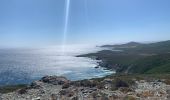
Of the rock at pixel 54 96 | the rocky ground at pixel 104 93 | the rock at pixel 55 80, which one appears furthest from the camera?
the rock at pixel 55 80

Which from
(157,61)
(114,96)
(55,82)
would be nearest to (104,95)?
(114,96)

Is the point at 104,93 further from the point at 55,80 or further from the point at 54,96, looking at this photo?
the point at 55,80

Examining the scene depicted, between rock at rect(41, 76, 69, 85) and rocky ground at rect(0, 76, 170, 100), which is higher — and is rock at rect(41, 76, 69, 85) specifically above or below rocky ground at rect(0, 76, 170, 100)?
below

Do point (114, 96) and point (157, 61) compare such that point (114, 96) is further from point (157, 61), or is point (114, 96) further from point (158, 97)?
point (157, 61)

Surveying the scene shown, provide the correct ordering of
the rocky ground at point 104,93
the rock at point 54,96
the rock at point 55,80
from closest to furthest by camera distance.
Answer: the rocky ground at point 104,93 → the rock at point 54,96 → the rock at point 55,80

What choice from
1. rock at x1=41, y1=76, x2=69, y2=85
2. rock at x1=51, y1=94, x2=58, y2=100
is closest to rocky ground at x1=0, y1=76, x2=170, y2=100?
rock at x1=51, y1=94, x2=58, y2=100

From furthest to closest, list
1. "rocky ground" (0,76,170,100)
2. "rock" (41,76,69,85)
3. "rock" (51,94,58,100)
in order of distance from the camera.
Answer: "rock" (41,76,69,85) → "rock" (51,94,58,100) → "rocky ground" (0,76,170,100)

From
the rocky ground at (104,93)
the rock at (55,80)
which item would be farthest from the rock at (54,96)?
the rock at (55,80)

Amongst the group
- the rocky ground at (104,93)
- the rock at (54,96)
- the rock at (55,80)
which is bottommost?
the rock at (55,80)

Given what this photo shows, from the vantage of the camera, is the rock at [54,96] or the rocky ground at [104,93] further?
the rock at [54,96]

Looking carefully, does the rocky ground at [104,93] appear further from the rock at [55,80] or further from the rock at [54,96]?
the rock at [55,80]

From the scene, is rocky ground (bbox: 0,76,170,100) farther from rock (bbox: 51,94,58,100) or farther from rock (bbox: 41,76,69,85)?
rock (bbox: 41,76,69,85)
